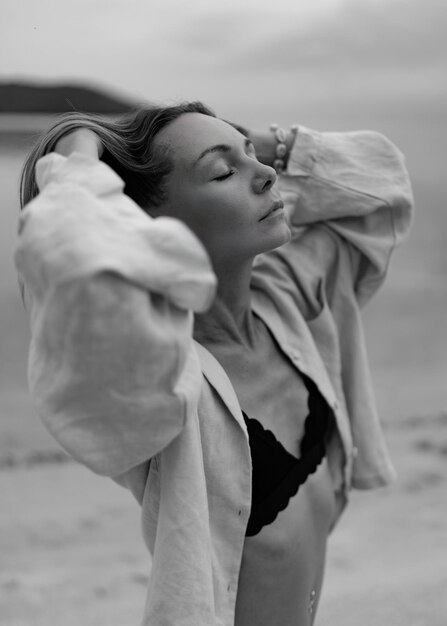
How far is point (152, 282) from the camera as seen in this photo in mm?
862

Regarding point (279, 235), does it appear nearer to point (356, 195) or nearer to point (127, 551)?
point (356, 195)

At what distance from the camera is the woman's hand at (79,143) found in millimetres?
1161

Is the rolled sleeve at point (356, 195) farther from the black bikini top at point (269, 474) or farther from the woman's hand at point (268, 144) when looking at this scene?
the black bikini top at point (269, 474)

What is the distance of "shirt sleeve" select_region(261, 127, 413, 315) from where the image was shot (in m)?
1.53

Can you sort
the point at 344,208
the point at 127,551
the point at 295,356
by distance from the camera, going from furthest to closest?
1. the point at 127,551
2. the point at 344,208
3. the point at 295,356

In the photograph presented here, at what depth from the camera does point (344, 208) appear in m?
1.52

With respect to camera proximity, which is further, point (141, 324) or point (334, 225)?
point (334, 225)

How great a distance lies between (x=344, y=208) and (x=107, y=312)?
0.76 meters

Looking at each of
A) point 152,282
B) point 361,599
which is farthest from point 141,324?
point 361,599

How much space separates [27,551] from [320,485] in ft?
5.45

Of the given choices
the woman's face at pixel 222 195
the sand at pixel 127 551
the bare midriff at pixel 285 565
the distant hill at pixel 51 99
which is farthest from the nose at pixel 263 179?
the distant hill at pixel 51 99

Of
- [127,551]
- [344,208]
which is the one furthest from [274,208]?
[127,551]

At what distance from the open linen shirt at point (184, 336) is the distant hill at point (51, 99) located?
2156 millimetres

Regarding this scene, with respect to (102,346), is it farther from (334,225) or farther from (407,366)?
(407,366)
